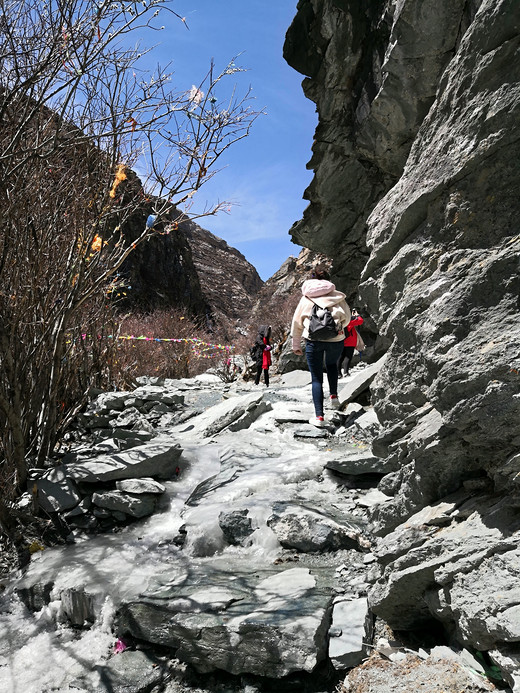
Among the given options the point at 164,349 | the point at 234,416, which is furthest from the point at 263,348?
the point at 164,349

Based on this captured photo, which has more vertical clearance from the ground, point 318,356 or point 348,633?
point 318,356

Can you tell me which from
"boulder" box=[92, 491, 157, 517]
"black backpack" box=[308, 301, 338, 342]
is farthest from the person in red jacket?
"boulder" box=[92, 491, 157, 517]

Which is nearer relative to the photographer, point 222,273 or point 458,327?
point 458,327

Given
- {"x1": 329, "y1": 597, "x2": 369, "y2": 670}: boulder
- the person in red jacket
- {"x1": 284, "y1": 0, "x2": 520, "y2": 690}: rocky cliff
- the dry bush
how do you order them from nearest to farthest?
{"x1": 284, "y1": 0, "x2": 520, "y2": 690}: rocky cliff
{"x1": 329, "y1": 597, "x2": 369, "y2": 670}: boulder
the person in red jacket
the dry bush

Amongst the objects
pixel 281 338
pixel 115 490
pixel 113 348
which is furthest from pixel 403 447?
pixel 281 338

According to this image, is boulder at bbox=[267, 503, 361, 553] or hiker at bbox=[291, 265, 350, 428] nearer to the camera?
boulder at bbox=[267, 503, 361, 553]

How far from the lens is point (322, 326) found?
5.01 m

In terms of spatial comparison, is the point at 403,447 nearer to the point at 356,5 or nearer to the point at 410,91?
the point at 410,91

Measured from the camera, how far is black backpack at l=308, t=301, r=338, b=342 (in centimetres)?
501

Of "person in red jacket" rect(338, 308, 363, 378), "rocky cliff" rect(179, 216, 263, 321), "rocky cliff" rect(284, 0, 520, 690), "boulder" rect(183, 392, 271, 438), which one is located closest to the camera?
"rocky cliff" rect(284, 0, 520, 690)

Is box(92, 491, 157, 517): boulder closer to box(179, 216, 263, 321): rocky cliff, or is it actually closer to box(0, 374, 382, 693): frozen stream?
box(0, 374, 382, 693): frozen stream

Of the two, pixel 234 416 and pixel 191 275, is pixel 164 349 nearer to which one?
pixel 234 416

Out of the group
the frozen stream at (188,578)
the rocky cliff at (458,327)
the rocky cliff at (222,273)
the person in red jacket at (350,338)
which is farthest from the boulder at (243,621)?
the rocky cliff at (222,273)

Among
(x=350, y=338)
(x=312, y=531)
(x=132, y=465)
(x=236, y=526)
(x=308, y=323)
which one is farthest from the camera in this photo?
(x=350, y=338)
